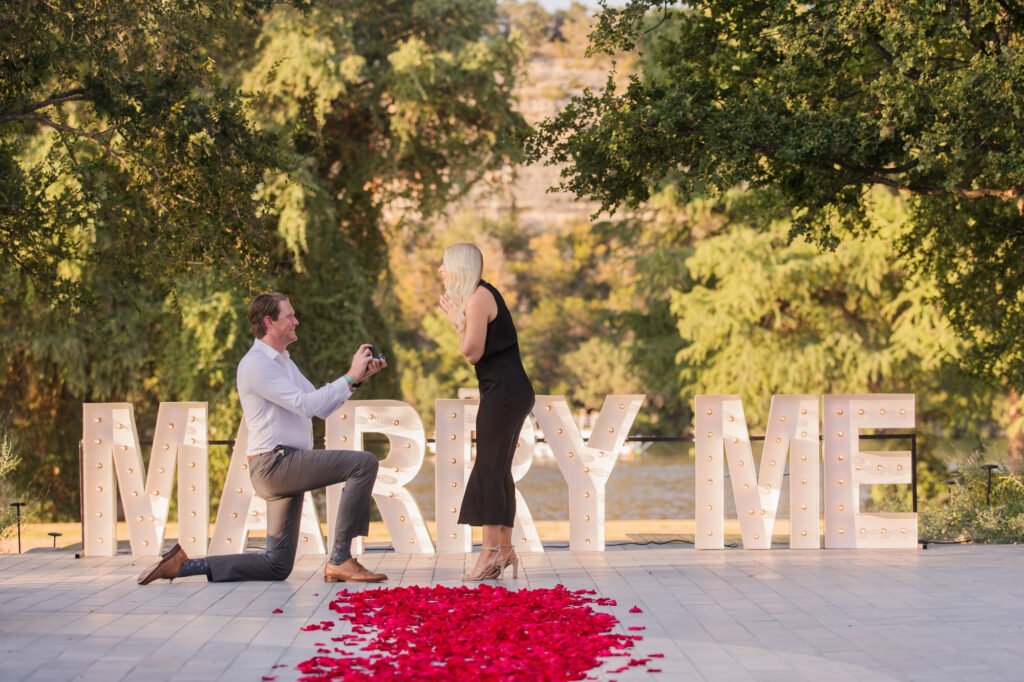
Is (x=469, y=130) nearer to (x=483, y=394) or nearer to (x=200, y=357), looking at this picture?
(x=200, y=357)

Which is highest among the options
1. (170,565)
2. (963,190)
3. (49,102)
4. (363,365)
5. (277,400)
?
(49,102)

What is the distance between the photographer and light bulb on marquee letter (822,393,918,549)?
29.1ft

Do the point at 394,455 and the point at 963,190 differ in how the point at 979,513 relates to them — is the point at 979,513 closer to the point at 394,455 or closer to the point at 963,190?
the point at 963,190

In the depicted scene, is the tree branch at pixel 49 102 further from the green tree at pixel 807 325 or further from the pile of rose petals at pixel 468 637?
the green tree at pixel 807 325

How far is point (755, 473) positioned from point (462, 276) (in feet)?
10.2

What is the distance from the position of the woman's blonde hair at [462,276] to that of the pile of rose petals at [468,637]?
1705mm

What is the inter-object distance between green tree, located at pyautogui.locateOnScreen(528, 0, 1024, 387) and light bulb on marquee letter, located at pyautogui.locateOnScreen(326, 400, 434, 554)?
10.9 feet

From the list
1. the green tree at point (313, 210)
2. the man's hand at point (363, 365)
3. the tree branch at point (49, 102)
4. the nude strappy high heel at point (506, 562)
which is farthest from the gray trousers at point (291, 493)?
the green tree at point (313, 210)

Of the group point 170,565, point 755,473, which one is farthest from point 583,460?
point 170,565

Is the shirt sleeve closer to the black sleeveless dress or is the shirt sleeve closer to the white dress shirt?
the white dress shirt

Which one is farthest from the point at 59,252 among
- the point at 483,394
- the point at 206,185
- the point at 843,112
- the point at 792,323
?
the point at 792,323

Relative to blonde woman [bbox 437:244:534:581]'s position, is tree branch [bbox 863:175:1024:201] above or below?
above

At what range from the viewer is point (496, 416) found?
285 inches

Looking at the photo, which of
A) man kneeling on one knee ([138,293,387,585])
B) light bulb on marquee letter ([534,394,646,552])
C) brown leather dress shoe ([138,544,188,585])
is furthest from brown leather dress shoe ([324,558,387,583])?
light bulb on marquee letter ([534,394,646,552])
